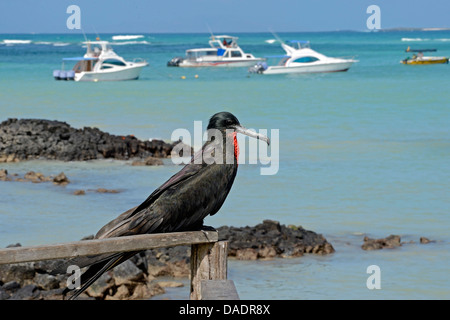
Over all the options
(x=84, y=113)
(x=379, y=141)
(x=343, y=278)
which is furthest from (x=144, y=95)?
(x=343, y=278)

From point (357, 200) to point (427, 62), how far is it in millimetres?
57629

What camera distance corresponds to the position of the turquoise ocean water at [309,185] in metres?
11.1

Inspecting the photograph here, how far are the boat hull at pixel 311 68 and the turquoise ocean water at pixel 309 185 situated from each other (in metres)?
16.8

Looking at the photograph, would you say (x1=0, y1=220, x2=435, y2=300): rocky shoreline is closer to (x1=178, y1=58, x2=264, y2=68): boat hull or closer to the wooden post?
the wooden post

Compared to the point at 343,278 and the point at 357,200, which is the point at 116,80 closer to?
the point at 357,200

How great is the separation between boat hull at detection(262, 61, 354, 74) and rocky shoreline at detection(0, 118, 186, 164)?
38526 millimetres

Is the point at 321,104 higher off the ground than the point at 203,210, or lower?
higher

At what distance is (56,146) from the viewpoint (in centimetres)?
1969

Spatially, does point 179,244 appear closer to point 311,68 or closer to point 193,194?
point 193,194

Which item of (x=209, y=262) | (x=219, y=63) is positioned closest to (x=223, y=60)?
(x=219, y=63)

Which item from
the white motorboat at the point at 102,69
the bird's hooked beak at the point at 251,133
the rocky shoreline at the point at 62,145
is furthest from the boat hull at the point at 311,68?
the bird's hooked beak at the point at 251,133

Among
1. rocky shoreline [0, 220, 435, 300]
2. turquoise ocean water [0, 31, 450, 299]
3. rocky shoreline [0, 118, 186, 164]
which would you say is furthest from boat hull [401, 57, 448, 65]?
rocky shoreline [0, 220, 435, 300]

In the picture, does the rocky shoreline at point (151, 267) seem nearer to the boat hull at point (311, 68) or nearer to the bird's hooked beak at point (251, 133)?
the bird's hooked beak at point (251, 133)
